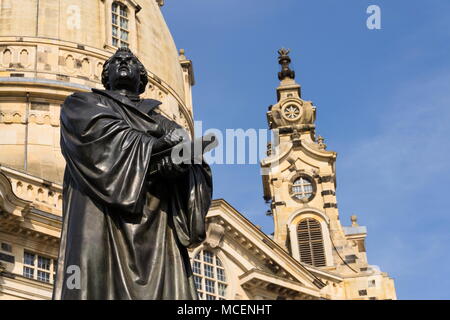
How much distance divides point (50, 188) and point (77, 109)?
68.1ft

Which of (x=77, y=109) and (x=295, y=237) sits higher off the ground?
(x=295, y=237)

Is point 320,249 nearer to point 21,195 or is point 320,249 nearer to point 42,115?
point 42,115

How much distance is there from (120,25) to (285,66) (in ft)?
43.7

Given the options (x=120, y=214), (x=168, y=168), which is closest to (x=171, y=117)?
(x=168, y=168)

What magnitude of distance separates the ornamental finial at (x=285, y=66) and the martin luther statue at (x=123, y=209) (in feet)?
138

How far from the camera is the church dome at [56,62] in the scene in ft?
100

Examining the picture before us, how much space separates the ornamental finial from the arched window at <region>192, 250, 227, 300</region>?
1776 centimetres

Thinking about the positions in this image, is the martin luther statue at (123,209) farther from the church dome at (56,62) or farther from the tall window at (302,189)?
the tall window at (302,189)

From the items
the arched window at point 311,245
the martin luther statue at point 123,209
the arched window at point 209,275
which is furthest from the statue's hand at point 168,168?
the arched window at point 311,245

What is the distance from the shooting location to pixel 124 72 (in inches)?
236

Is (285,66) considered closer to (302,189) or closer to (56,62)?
(302,189)

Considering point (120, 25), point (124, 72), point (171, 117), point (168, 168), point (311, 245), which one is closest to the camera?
point (168, 168)

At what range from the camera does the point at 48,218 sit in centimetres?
2356
